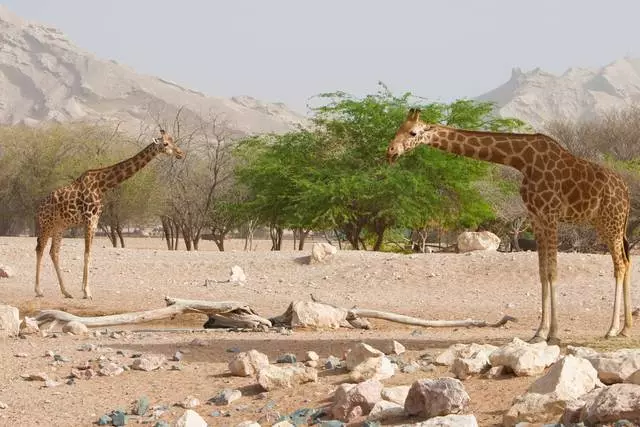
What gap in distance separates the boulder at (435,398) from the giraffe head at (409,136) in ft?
12.4

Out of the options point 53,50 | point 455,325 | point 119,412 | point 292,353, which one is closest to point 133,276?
point 455,325

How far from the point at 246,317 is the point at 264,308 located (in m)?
3.59

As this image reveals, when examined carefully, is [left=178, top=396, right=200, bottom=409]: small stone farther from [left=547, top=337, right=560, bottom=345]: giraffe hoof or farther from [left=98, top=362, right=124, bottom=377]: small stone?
[left=547, top=337, right=560, bottom=345]: giraffe hoof

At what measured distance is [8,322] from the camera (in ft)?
40.2

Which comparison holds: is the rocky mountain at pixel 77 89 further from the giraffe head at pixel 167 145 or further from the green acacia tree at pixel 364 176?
the giraffe head at pixel 167 145

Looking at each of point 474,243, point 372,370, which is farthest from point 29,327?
point 474,243

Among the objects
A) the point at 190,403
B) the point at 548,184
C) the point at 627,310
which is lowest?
the point at 190,403

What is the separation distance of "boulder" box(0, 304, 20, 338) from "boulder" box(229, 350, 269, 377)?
426 cm

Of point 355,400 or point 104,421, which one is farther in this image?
point 104,421

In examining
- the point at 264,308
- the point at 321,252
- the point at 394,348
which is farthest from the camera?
the point at 321,252

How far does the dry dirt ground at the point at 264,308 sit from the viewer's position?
8.53m

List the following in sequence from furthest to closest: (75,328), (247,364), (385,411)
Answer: (75,328), (247,364), (385,411)

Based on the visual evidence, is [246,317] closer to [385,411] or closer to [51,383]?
[51,383]

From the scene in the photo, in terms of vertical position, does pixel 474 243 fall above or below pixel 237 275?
above
